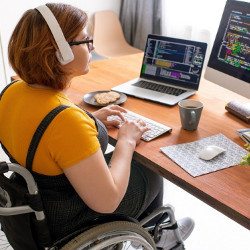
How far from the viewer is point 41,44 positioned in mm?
929

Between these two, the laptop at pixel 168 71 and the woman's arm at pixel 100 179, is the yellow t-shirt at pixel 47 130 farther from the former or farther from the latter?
the laptop at pixel 168 71

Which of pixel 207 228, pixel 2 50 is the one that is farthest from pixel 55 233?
pixel 2 50

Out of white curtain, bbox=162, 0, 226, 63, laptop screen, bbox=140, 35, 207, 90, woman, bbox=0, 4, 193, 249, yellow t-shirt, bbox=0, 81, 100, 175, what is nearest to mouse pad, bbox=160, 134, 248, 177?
woman, bbox=0, 4, 193, 249

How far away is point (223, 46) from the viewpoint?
58.2 inches

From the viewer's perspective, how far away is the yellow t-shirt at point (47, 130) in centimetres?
88

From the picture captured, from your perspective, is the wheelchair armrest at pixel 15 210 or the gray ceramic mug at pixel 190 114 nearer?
the wheelchair armrest at pixel 15 210

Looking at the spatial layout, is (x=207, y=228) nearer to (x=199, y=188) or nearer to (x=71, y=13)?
(x=199, y=188)

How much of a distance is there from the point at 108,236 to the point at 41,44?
0.57 meters

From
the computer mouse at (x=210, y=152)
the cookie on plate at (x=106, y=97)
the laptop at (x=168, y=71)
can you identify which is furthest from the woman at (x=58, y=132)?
the laptop at (x=168, y=71)

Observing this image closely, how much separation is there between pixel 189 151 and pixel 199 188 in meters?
0.19

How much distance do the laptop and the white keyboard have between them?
17 cm

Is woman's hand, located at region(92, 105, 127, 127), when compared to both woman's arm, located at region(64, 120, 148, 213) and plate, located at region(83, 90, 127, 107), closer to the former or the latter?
plate, located at region(83, 90, 127, 107)

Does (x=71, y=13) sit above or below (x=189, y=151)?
above

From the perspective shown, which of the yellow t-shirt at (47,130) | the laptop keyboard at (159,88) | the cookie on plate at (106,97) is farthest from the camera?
the laptop keyboard at (159,88)
